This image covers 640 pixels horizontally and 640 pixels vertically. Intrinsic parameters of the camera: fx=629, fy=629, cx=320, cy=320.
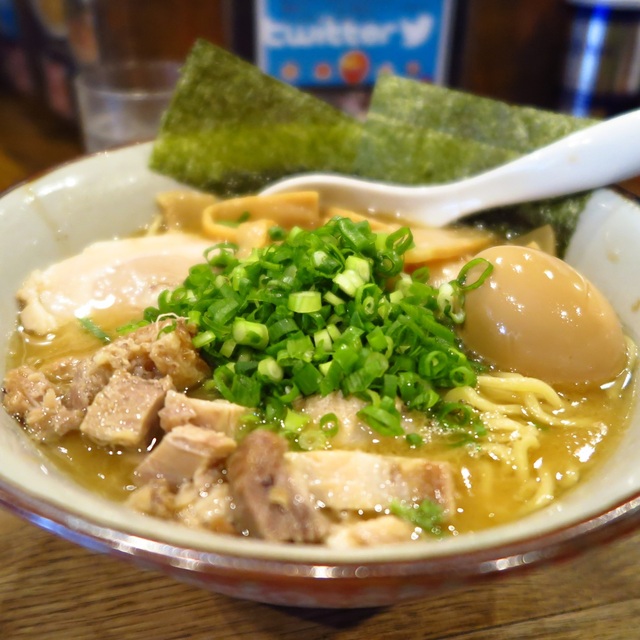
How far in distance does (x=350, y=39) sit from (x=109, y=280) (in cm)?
215

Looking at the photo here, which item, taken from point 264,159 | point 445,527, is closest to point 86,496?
point 445,527

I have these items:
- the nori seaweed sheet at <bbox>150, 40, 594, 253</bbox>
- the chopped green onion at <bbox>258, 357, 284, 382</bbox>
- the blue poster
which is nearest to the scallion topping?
the chopped green onion at <bbox>258, 357, 284, 382</bbox>

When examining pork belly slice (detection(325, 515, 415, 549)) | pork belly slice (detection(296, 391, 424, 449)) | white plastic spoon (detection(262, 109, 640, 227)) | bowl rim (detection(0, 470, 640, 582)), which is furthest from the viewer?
white plastic spoon (detection(262, 109, 640, 227))

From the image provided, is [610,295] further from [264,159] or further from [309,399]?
[264,159]

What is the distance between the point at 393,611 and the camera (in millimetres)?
1189

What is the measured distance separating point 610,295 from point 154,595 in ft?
4.37

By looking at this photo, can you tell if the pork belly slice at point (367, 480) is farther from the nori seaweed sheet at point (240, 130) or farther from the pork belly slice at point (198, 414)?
the nori seaweed sheet at point (240, 130)

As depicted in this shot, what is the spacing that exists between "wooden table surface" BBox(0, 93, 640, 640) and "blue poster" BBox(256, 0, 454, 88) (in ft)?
8.80

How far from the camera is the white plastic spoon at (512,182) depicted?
5.75 ft

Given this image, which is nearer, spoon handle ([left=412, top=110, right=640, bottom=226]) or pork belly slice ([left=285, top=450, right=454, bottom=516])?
pork belly slice ([left=285, top=450, right=454, bottom=516])

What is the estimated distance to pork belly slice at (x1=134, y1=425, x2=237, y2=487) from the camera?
113 centimetres

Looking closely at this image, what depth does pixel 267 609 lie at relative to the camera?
119 centimetres

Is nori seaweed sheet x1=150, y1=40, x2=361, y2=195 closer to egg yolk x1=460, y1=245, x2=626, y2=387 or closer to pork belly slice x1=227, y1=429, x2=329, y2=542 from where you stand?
egg yolk x1=460, y1=245, x2=626, y2=387

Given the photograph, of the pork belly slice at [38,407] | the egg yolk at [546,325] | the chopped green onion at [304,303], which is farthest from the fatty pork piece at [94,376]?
the egg yolk at [546,325]
